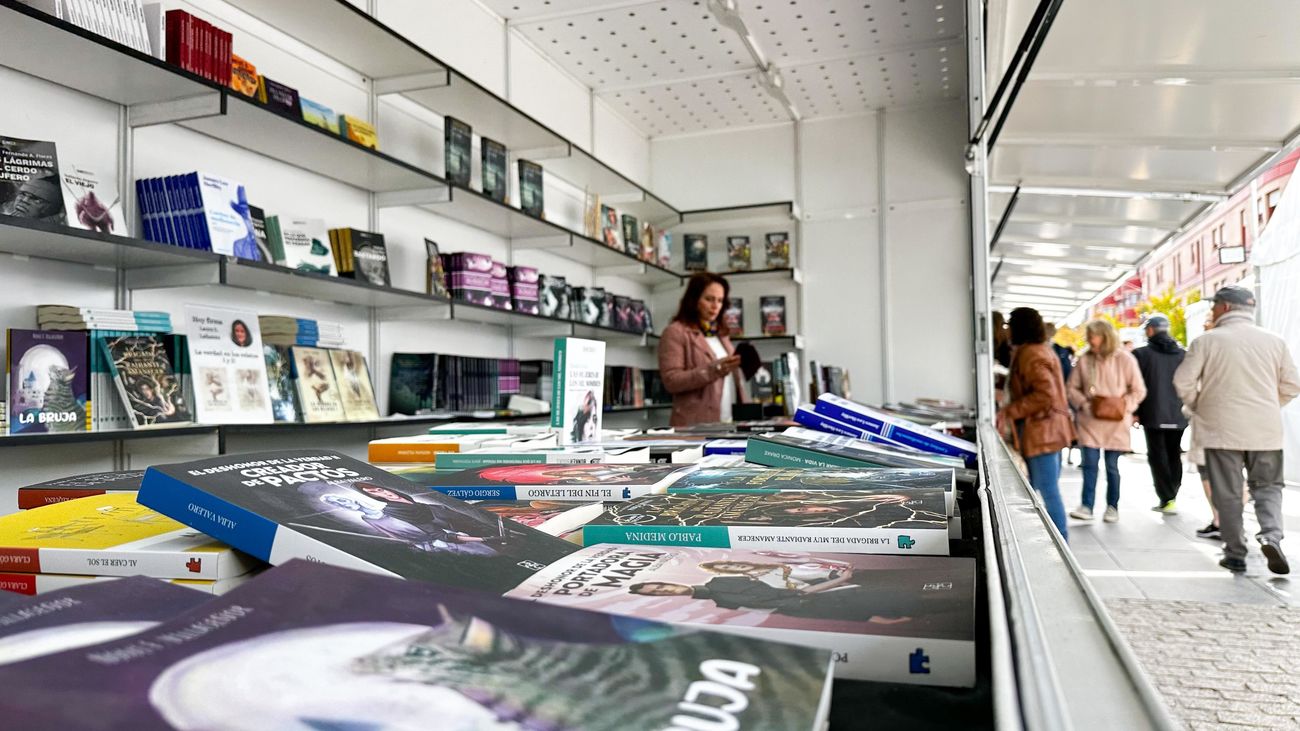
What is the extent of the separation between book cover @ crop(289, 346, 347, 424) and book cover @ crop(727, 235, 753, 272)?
11.4 feet

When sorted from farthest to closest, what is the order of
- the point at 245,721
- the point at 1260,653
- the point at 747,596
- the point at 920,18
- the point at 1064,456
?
the point at 1064,456 → the point at 920,18 → the point at 1260,653 → the point at 747,596 → the point at 245,721

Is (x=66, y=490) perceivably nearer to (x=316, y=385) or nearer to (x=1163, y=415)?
(x=316, y=385)

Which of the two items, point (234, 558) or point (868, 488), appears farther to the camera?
point (868, 488)

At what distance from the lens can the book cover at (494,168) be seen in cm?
359

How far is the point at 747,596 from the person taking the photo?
19.4 inches

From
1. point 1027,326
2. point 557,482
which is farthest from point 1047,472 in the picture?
point 557,482

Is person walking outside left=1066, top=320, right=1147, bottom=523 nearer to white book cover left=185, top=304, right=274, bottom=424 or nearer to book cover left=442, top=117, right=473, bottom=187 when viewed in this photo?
book cover left=442, top=117, right=473, bottom=187

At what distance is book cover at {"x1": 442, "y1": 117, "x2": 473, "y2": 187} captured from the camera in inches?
130

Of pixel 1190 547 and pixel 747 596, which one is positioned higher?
pixel 747 596

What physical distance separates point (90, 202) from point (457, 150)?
152cm

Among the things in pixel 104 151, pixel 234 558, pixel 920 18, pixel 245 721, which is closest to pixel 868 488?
pixel 234 558

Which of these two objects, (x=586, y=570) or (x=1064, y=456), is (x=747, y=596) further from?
(x=1064, y=456)

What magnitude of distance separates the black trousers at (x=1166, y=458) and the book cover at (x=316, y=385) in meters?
5.50

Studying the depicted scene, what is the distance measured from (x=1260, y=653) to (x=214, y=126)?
4.01 meters
